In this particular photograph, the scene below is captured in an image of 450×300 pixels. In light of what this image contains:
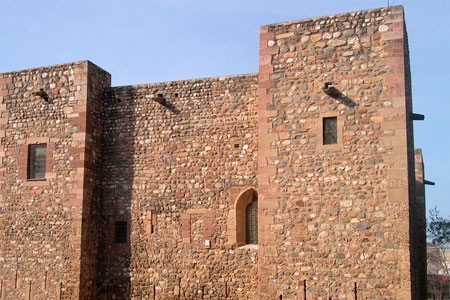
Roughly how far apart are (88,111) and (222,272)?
5.78m

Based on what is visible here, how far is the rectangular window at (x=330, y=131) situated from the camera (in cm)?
1334

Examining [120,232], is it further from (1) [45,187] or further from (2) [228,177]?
(2) [228,177]

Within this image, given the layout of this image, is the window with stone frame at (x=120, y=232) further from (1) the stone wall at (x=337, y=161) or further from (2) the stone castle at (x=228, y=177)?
(1) the stone wall at (x=337, y=161)

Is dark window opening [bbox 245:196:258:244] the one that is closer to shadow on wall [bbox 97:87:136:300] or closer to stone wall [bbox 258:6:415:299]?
stone wall [bbox 258:6:415:299]

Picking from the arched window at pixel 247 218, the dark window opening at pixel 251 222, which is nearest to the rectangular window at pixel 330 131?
the arched window at pixel 247 218

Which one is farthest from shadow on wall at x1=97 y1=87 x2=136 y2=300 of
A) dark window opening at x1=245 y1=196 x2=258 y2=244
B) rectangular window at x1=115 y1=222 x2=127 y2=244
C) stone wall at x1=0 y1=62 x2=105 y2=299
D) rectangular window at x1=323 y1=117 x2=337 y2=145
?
rectangular window at x1=323 y1=117 x2=337 y2=145

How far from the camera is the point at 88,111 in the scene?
16.3m


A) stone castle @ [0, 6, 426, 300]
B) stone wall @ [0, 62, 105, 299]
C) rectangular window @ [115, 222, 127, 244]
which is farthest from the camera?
rectangular window @ [115, 222, 127, 244]

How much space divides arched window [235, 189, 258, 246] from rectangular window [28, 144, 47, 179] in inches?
229

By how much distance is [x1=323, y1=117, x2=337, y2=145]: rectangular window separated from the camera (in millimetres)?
13336

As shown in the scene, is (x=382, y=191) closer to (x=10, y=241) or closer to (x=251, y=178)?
(x=251, y=178)

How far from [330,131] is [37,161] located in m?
8.51

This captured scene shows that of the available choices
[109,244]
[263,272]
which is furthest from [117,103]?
[263,272]

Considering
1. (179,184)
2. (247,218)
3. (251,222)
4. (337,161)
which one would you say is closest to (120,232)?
(179,184)
